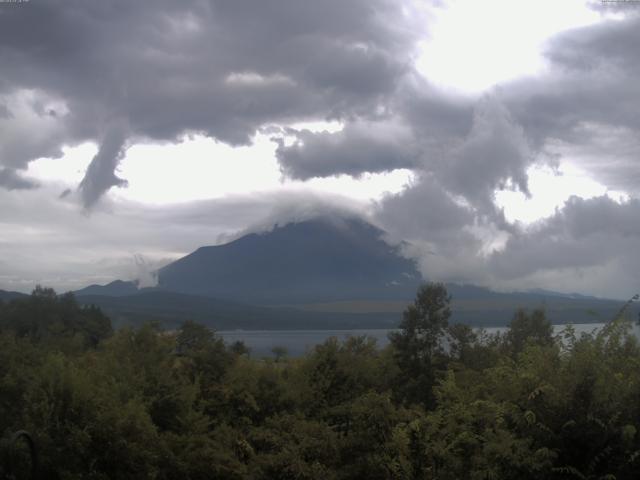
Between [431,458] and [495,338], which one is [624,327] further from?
[495,338]

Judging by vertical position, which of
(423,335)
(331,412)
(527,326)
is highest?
(527,326)

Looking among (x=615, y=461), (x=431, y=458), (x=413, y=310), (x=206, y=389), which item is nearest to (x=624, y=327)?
(x=615, y=461)

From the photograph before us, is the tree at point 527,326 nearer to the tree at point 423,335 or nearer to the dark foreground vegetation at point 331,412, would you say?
the tree at point 423,335

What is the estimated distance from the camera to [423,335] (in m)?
38.7

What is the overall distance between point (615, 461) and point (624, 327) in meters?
2.79

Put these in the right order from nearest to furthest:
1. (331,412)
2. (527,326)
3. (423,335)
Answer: (331,412) < (423,335) < (527,326)

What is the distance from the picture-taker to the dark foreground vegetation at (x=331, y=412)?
1106 centimetres

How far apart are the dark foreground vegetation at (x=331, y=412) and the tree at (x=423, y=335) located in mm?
1099

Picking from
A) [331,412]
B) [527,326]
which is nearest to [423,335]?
[527,326]

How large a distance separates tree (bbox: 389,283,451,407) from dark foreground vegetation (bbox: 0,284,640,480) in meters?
1.10

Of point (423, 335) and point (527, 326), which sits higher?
point (527, 326)

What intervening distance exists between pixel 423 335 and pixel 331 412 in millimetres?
17258

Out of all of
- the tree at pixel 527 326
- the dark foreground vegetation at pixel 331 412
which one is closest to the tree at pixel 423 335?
the dark foreground vegetation at pixel 331 412

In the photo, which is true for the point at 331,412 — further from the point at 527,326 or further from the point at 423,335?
the point at 527,326
